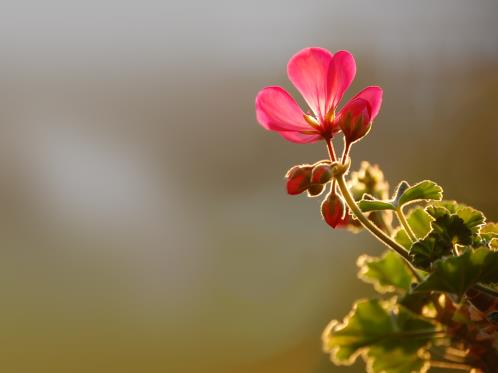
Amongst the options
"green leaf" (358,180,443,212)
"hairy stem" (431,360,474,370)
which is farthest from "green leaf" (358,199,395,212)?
"hairy stem" (431,360,474,370)

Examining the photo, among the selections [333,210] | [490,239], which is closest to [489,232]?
[490,239]

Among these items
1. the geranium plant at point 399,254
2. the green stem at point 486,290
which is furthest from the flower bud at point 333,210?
the green stem at point 486,290

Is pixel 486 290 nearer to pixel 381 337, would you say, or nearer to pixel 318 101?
pixel 381 337

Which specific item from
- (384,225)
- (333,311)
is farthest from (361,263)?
(333,311)

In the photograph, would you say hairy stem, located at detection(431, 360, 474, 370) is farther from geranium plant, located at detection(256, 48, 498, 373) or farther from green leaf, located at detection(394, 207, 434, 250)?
green leaf, located at detection(394, 207, 434, 250)

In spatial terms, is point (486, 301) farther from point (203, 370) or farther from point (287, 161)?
point (287, 161)
